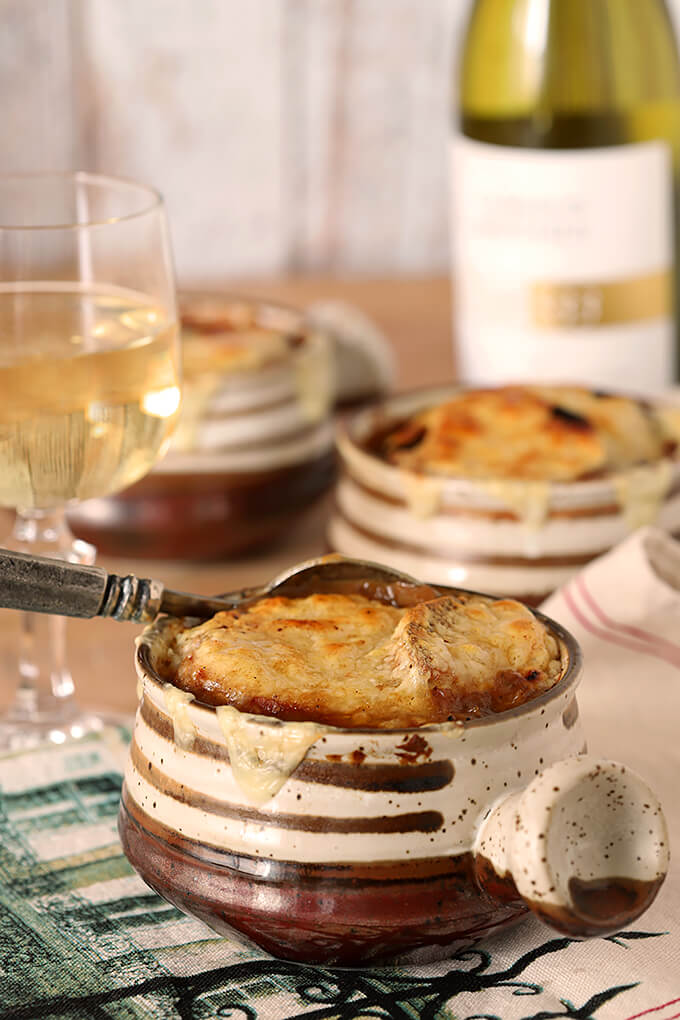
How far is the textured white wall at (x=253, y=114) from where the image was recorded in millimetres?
2059

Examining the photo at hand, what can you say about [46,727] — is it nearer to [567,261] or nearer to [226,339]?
[226,339]

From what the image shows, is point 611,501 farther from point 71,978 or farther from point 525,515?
point 71,978

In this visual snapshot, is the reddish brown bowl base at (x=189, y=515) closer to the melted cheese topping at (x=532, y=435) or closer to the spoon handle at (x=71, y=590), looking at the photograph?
the melted cheese topping at (x=532, y=435)

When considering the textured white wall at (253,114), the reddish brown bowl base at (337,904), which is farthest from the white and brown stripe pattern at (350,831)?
the textured white wall at (253,114)

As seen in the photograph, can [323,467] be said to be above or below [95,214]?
below

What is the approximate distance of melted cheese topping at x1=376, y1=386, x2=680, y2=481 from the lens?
880mm

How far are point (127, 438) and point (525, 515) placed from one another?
25 centimetres

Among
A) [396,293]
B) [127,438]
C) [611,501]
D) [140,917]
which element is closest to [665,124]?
[396,293]

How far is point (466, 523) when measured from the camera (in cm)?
86

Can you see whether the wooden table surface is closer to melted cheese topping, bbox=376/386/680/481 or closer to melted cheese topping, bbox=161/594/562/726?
melted cheese topping, bbox=376/386/680/481

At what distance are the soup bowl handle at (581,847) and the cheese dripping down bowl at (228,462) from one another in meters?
0.54

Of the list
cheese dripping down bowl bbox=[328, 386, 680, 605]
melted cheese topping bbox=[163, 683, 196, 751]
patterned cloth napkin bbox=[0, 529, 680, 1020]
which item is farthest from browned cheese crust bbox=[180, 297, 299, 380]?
melted cheese topping bbox=[163, 683, 196, 751]

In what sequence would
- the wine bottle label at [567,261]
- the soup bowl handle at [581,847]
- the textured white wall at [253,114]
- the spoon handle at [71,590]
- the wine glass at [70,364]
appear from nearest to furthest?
1. the soup bowl handle at [581,847]
2. the spoon handle at [71,590]
3. the wine glass at [70,364]
4. the wine bottle label at [567,261]
5. the textured white wall at [253,114]

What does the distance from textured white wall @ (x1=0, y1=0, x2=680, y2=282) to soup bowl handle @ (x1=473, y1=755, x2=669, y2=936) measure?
176 centimetres
